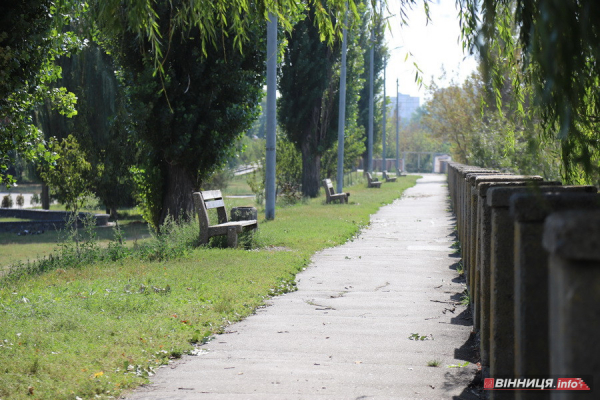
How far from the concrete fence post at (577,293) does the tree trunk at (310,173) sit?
31.8 m

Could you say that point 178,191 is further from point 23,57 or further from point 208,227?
point 23,57

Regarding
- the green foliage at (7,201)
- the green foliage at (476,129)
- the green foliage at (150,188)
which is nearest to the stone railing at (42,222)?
the green foliage at (7,201)

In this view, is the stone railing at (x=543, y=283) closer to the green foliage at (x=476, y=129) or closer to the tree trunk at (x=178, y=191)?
the green foliage at (x=476, y=129)

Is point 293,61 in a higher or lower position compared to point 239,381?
higher

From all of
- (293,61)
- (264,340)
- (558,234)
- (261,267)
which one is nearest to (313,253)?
(261,267)

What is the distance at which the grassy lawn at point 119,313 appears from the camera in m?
5.05

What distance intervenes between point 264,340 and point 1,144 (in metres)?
6.05

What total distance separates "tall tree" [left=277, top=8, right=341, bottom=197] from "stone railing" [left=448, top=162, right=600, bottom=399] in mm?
27456

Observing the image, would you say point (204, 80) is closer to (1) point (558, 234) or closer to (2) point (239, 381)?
(2) point (239, 381)

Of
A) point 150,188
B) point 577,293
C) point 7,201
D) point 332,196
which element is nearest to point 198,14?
point 577,293

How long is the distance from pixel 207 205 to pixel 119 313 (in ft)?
19.7

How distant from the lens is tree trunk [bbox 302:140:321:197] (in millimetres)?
33625

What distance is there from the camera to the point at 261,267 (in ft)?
33.6

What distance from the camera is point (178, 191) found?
17.0 m
